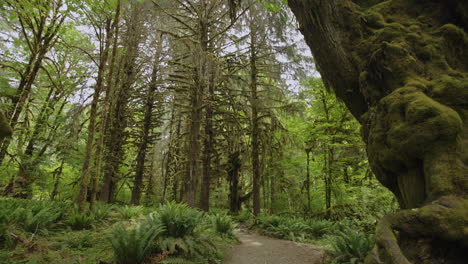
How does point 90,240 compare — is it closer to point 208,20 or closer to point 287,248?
point 287,248

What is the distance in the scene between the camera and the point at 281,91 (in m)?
11.5

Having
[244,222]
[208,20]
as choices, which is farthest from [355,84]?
[244,222]

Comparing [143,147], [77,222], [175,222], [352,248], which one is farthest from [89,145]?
[352,248]

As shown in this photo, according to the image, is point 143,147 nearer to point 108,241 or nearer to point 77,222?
point 77,222

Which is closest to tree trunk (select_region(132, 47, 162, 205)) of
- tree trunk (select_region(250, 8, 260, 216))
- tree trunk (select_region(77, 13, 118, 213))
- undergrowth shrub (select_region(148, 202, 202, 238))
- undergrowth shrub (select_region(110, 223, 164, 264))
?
Answer: tree trunk (select_region(77, 13, 118, 213))

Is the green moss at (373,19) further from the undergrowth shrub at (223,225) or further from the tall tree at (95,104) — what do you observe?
the tall tree at (95,104)

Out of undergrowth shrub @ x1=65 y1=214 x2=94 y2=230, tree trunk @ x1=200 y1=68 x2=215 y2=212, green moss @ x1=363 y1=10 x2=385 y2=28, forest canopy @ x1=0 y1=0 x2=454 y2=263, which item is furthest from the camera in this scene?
tree trunk @ x1=200 y1=68 x2=215 y2=212

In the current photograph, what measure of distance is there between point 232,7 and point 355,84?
3.51 meters

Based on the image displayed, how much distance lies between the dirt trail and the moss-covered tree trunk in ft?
9.95

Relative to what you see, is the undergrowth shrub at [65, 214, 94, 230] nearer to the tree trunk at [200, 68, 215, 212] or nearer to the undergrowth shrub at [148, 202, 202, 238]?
the undergrowth shrub at [148, 202, 202, 238]

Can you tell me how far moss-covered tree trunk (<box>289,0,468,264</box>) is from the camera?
96.3 inches

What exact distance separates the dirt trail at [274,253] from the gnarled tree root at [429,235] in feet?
10.2

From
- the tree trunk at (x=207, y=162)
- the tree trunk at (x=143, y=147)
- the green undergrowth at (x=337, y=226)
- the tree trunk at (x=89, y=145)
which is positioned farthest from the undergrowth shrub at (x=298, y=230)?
the tree trunk at (x=143, y=147)

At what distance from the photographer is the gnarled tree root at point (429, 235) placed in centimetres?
225
